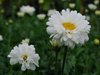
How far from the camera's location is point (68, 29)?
4.99 ft

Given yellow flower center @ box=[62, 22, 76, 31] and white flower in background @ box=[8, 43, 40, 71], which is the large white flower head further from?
white flower in background @ box=[8, 43, 40, 71]

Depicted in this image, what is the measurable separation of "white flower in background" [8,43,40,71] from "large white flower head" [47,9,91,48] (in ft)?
0.83

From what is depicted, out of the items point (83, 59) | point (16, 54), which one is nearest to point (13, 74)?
point (16, 54)

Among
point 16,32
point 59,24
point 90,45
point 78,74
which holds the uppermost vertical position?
point 16,32

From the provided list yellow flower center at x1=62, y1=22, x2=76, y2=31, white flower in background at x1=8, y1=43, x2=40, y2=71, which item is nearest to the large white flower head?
yellow flower center at x1=62, y1=22, x2=76, y2=31

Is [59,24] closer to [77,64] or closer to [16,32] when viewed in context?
[77,64]

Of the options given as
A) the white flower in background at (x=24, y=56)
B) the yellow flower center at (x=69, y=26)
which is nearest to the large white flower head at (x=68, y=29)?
the yellow flower center at (x=69, y=26)

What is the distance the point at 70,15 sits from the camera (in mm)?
1593

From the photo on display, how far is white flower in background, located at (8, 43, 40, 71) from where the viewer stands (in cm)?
158

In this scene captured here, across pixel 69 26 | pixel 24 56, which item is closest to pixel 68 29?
pixel 69 26

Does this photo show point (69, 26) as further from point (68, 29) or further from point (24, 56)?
point (24, 56)

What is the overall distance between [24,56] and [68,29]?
42 centimetres

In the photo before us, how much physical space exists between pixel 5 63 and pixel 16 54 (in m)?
0.93

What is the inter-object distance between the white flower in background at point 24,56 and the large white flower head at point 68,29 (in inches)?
9.9
